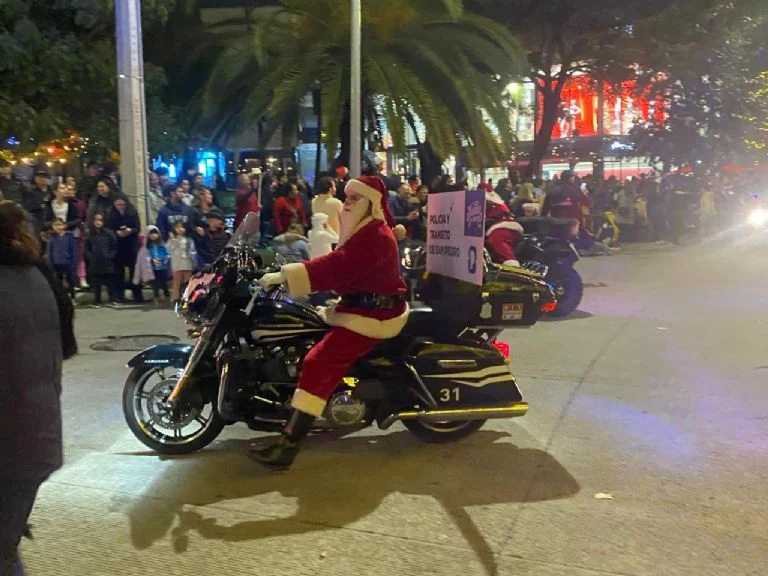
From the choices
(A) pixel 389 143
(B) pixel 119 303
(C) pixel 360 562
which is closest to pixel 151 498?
(C) pixel 360 562

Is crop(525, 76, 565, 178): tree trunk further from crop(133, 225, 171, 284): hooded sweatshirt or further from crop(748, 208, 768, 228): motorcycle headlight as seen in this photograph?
crop(133, 225, 171, 284): hooded sweatshirt

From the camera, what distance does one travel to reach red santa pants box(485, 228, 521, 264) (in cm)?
953

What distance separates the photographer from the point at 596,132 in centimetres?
3347

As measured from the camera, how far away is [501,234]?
9.60 metres

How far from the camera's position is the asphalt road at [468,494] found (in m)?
3.83

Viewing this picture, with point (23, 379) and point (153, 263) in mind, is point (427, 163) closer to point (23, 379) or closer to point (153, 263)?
point (153, 263)

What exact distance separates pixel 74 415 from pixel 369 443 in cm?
231

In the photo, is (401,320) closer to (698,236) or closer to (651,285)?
(651,285)

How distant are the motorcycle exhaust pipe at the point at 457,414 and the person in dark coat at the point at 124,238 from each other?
7.41 m

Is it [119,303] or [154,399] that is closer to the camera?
[154,399]

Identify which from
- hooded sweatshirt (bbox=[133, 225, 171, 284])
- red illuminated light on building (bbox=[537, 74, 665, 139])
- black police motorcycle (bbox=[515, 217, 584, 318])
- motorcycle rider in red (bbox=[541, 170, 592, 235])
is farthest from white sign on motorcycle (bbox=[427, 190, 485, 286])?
red illuminated light on building (bbox=[537, 74, 665, 139])

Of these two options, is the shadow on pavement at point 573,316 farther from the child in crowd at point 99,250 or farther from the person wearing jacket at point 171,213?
the child in crowd at point 99,250

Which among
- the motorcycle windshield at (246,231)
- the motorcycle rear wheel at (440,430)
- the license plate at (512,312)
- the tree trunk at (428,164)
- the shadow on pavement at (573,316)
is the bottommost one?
the motorcycle rear wheel at (440,430)

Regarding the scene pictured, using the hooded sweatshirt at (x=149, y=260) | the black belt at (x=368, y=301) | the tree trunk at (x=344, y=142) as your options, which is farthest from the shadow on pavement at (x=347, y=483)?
the tree trunk at (x=344, y=142)
